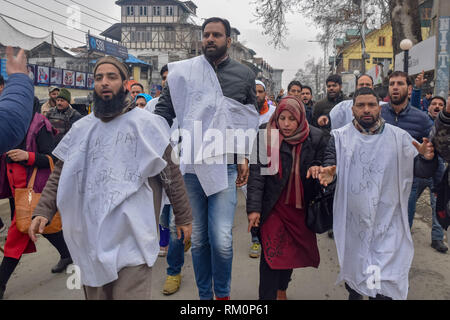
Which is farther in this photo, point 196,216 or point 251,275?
point 251,275

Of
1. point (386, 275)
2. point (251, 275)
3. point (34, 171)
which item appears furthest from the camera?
point (251, 275)

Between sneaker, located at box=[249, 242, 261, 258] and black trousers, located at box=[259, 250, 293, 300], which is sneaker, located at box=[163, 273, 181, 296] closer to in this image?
black trousers, located at box=[259, 250, 293, 300]

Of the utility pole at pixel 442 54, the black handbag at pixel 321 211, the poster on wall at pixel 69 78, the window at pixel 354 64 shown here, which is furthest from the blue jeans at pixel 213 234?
the window at pixel 354 64

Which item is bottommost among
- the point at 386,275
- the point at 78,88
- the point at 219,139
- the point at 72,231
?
the point at 386,275

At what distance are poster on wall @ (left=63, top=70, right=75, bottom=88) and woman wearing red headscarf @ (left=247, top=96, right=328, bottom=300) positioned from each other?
83.4ft

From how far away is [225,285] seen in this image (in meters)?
2.97

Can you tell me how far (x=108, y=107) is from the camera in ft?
7.46

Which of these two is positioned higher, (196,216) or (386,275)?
(196,216)

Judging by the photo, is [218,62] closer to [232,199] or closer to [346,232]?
[232,199]

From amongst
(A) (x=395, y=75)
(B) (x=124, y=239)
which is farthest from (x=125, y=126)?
(A) (x=395, y=75)

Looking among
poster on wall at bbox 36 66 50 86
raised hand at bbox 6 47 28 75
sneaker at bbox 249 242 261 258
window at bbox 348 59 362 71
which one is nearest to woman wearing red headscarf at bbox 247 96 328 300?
sneaker at bbox 249 242 261 258

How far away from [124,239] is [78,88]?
1074 inches

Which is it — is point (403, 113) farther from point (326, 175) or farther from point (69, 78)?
point (69, 78)

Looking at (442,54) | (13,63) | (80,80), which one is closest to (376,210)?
(13,63)
